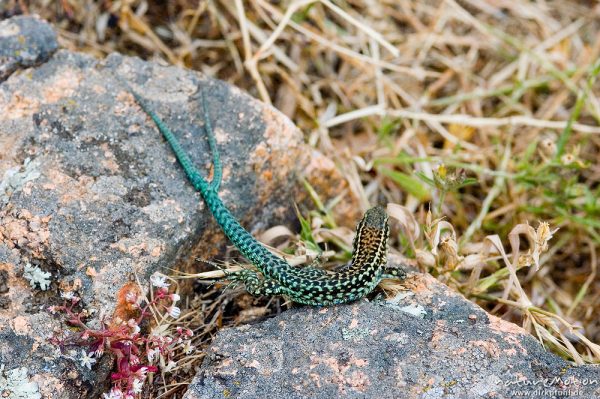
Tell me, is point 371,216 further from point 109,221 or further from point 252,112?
point 109,221

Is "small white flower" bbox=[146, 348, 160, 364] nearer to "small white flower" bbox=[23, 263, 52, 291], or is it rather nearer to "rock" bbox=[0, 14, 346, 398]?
"rock" bbox=[0, 14, 346, 398]

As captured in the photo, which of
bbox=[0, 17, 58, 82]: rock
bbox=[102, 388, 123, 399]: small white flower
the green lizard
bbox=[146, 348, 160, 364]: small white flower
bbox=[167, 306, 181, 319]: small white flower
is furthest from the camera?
bbox=[0, 17, 58, 82]: rock

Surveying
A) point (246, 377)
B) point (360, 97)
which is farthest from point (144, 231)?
point (360, 97)

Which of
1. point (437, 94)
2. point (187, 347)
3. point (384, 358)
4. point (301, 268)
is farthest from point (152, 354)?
point (437, 94)

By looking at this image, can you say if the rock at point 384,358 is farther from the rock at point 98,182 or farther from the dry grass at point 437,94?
the dry grass at point 437,94

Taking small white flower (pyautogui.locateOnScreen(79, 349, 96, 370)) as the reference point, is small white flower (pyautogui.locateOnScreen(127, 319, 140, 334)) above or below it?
above

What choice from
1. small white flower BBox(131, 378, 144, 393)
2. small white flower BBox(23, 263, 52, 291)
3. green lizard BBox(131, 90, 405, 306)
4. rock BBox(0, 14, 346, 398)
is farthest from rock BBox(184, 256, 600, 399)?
small white flower BBox(23, 263, 52, 291)

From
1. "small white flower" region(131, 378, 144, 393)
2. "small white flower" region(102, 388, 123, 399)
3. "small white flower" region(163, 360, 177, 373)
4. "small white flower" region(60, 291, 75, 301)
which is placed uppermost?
"small white flower" region(60, 291, 75, 301)
